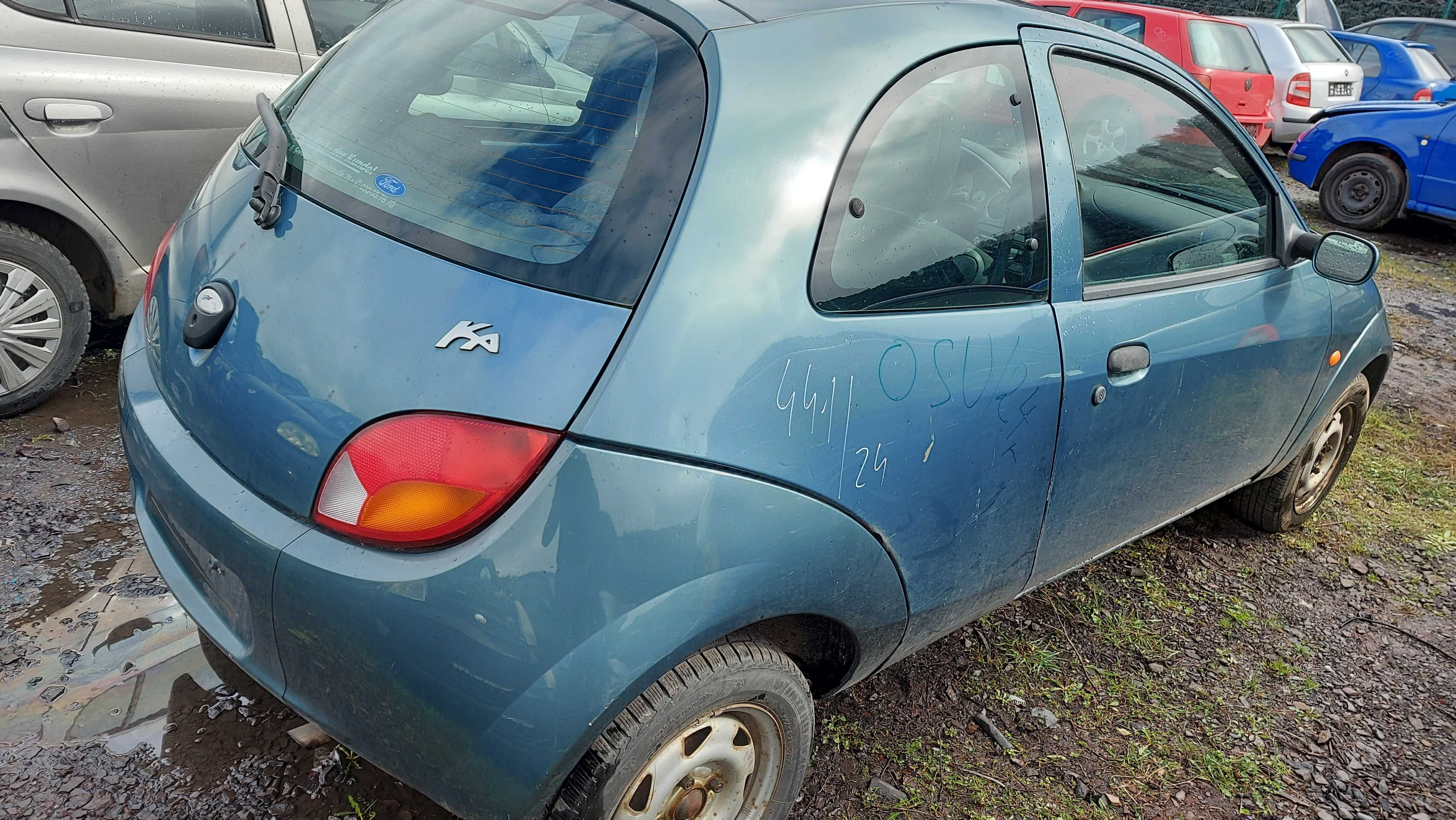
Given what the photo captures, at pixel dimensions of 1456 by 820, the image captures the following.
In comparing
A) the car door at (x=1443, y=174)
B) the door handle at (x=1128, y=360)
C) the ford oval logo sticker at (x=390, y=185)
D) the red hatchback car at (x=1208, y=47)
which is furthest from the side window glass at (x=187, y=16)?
the car door at (x=1443, y=174)

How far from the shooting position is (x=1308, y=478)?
12.2 ft

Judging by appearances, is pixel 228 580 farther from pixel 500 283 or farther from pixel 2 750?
pixel 2 750

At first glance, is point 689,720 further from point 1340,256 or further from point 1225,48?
point 1225,48

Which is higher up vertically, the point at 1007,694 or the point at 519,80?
the point at 519,80

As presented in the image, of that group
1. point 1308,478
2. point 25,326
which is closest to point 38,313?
point 25,326

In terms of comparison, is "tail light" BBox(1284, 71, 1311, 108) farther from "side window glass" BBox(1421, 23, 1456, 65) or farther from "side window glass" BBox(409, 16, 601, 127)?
"side window glass" BBox(409, 16, 601, 127)

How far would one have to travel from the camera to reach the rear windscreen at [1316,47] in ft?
36.4

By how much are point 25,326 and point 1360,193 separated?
9.58 metres

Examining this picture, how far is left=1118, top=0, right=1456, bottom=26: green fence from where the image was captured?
1827 centimetres

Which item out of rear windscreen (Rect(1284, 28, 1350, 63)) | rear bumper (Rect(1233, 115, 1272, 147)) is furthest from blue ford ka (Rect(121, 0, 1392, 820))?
rear windscreen (Rect(1284, 28, 1350, 63))

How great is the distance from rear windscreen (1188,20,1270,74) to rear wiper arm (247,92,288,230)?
987 centimetres

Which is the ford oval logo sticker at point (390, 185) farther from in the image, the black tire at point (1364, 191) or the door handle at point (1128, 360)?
the black tire at point (1364, 191)

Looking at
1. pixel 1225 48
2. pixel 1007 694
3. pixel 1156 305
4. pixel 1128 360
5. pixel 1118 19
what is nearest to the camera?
pixel 1128 360

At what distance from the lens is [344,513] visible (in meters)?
1.59
